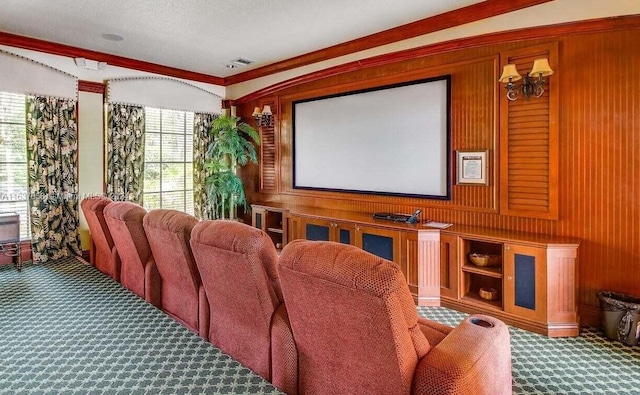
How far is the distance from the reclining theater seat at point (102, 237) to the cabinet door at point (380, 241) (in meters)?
2.57

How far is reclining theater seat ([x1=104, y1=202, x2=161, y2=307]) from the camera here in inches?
127

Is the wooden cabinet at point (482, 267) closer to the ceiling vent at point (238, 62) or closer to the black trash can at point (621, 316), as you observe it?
the black trash can at point (621, 316)

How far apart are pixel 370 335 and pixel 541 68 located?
2987 millimetres

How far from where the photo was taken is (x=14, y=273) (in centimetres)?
451

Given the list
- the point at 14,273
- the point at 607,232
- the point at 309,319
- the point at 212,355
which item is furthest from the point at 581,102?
the point at 14,273

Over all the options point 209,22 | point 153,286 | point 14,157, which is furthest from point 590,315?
point 14,157

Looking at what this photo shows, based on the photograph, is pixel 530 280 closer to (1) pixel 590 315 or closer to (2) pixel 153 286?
(1) pixel 590 315

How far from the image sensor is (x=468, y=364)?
1.50m

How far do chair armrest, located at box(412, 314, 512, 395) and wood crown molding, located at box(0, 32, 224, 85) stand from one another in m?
5.76

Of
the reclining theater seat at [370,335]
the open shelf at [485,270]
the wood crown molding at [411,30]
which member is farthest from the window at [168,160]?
the reclining theater seat at [370,335]

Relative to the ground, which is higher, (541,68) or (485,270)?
(541,68)

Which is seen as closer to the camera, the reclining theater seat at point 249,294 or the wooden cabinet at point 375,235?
the reclining theater seat at point 249,294

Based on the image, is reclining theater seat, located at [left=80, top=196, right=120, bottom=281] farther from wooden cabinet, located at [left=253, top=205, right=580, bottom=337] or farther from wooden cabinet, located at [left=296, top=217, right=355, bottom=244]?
wooden cabinet, located at [left=253, top=205, right=580, bottom=337]

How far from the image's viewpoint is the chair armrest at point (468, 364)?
1441mm
